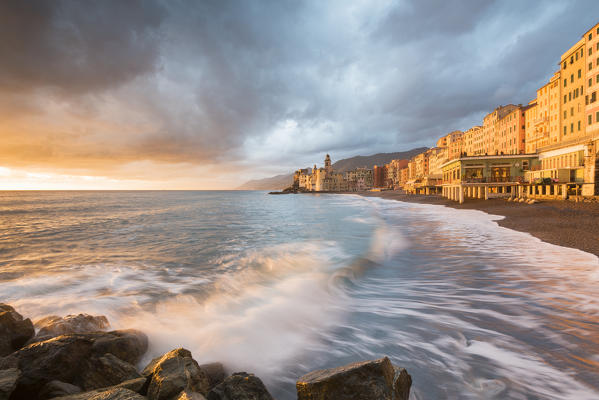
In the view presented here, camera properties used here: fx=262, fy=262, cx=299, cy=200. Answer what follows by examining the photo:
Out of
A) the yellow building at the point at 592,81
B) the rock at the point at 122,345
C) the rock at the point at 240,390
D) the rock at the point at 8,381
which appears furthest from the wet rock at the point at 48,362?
the yellow building at the point at 592,81

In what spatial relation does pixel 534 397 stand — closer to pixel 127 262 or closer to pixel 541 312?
pixel 541 312

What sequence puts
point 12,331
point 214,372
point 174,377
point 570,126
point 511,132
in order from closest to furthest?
point 174,377, point 214,372, point 12,331, point 570,126, point 511,132

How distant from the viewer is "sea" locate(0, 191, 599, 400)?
458cm

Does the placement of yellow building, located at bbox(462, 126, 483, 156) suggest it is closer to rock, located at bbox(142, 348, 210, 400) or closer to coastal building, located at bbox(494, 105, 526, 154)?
coastal building, located at bbox(494, 105, 526, 154)

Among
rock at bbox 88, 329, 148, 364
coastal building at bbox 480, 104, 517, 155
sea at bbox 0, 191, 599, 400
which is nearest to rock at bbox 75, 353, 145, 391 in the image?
rock at bbox 88, 329, 148, 364

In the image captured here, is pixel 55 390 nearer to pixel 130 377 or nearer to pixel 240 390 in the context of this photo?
pixel 130 377

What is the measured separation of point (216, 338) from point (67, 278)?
29.2 feet

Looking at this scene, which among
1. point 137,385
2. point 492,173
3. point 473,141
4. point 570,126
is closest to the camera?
point 137,385

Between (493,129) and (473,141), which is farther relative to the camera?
(473,141)

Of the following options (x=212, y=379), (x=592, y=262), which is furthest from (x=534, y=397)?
(x=592, y=262)

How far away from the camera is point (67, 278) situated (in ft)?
35.1

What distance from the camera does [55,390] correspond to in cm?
352

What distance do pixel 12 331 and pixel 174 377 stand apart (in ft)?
13.6

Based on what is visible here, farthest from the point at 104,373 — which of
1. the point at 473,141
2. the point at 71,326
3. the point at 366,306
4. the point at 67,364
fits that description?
the point at 473,141
